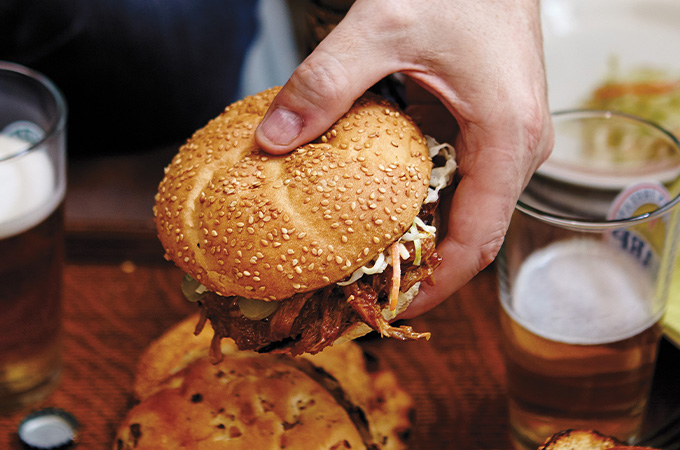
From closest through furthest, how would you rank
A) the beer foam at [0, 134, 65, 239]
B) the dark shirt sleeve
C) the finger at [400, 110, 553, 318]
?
the finger at [400, 110, 553, 318] → the beer foam at [0, 134, 65, 239] → the dark shirt sleeve

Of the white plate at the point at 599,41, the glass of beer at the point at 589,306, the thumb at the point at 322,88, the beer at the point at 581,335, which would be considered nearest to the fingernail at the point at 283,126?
the thumb at the point at 322,88

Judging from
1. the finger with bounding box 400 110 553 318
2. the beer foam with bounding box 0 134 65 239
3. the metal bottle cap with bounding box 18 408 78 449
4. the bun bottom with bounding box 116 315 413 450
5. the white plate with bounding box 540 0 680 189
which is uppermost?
the finger with bounding box 400 110 553 318

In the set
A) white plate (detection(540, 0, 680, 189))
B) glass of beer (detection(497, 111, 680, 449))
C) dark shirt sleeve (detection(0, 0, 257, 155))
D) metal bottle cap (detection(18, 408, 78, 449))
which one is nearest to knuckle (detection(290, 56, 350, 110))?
glass of beer (detection(497, 111, 680, 449))

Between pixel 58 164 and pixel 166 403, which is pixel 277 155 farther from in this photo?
pixel 58 164

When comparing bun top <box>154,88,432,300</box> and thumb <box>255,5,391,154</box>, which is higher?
thumb <box>255,5,391,154</box>

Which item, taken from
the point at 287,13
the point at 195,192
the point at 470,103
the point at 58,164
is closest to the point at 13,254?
the point at 58,164

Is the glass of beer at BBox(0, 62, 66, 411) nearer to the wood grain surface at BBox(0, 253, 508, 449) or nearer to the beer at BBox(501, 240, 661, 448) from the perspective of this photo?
the wood grain surface at BBox(0, 253, 508, 449)

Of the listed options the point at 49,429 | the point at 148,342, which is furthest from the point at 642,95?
the point at 49,429

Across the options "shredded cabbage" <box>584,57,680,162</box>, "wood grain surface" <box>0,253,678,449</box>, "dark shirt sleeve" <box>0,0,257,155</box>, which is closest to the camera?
"wood grain surface" <box>0,253,678,449</box>

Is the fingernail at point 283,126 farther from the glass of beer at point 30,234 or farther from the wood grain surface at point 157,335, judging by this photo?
the wood grain surface at point 157,335
